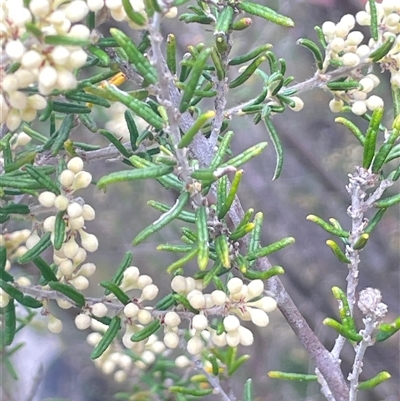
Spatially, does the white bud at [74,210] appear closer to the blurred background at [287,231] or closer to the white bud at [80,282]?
the white bud at [80,282]

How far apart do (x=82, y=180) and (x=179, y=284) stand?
11 centimetres

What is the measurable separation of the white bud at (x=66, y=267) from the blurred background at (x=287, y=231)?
78 centimetres

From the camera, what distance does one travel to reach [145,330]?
18.0 inches

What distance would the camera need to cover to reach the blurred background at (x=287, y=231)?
1304 mm

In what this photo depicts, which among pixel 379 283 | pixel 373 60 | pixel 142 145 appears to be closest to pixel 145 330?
pixel 142 145

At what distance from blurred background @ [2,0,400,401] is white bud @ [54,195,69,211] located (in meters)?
0.83

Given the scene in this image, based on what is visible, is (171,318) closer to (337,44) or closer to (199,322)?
(199,322)

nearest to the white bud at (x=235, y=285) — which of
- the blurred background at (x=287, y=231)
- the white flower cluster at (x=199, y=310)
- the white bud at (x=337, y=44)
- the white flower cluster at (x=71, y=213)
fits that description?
the white flower cluster at (x=199, y=310)

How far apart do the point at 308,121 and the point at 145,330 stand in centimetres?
130

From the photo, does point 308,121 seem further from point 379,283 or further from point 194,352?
point 194,352

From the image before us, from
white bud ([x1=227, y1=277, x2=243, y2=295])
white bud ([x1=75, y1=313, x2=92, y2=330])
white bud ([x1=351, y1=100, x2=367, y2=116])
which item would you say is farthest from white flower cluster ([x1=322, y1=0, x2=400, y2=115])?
white bud ([x1=75, y1=313, x2=92, y2=330])

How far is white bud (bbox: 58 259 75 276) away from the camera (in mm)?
471

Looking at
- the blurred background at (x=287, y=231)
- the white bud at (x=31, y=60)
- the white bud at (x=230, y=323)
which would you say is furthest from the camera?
the blurred background at (x=287, y=231)

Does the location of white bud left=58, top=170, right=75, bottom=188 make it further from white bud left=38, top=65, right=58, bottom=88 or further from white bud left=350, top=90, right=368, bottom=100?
white bud left=350, top=90, right=368, bottom=100
